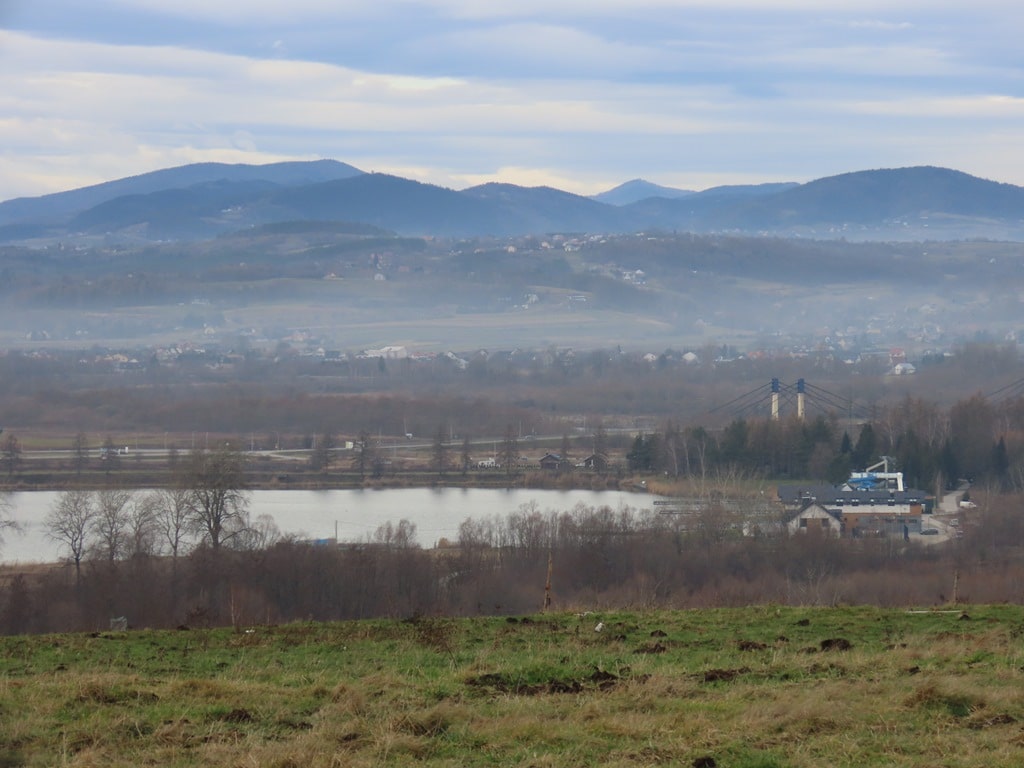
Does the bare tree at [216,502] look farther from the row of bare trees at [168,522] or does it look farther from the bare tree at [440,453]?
the bare tree at [440,453]

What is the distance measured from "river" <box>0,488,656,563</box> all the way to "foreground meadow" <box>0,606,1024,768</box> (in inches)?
592

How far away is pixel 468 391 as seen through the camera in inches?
2389

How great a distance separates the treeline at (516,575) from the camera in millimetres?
13664

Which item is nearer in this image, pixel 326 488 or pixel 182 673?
pixel 182 673

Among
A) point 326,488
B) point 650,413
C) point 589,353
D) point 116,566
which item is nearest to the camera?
point 116,566

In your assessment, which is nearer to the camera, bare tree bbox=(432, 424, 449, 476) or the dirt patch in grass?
the dirt patch in grass

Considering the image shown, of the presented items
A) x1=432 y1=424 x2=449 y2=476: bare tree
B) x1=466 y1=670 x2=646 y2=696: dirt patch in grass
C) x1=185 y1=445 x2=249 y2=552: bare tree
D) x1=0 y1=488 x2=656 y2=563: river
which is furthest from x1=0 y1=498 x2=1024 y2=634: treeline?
x1=432 y1=424 x2=449 y2=476: bare tree

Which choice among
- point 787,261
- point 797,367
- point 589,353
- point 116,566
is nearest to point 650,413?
point 797,367

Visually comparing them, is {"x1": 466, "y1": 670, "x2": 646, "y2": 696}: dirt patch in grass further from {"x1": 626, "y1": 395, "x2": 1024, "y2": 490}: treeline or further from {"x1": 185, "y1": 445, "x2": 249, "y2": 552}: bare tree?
{"x1": 626, "y1": 395, "x2": 1024, "y2": 490}: treeline

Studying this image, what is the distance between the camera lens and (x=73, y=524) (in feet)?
70.7

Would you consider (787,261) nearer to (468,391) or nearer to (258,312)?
(258,312)

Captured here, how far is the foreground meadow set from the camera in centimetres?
467

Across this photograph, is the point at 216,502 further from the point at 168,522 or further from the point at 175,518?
the point at 168,522

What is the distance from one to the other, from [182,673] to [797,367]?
6115cm
